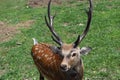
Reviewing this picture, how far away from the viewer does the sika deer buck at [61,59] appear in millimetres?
7934

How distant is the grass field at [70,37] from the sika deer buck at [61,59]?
2143mm

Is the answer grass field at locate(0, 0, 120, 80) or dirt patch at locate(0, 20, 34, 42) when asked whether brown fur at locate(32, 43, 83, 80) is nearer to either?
grass field at locate(0, 0, 120, 80)

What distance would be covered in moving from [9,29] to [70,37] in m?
4.71

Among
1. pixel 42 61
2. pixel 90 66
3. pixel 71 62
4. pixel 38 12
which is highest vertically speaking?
pixel 71 62

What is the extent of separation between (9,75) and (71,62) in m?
5.10

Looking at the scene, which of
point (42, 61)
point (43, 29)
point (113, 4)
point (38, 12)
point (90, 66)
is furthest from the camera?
point (38, 12)

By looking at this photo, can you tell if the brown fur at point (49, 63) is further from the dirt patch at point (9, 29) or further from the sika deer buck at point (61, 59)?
the dirt patch at point (9, 29)

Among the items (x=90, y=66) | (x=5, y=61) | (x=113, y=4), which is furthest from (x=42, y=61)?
(x=113, y=4)

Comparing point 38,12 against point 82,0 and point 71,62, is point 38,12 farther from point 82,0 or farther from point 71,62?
point 71,62

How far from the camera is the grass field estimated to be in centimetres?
1203

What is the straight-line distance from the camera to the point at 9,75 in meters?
12.5

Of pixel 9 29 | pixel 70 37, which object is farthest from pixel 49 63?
pixel 9 29

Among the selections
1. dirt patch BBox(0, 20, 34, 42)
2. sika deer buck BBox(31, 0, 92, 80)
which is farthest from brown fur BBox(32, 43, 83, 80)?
dirt patch BBox(0, 20, 34, 42)

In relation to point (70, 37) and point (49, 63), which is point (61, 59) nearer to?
point (49, 63)
